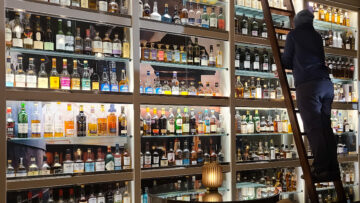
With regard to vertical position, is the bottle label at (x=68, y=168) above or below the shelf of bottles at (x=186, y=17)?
below

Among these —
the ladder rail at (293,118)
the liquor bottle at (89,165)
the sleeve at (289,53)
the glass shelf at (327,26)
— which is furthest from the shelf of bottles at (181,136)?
the glass shelf at (327,26)

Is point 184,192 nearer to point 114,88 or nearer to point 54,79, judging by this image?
point 114,88

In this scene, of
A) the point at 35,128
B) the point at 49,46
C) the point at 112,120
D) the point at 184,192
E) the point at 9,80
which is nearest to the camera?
the point at 184,192

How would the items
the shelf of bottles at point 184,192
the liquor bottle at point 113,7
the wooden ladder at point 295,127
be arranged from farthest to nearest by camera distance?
1. the liquor bottle at point 113,7
2. the wooden ladder at point 295,127
3. the shelf of bottles at point 184,192

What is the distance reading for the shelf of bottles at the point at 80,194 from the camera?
3.63 m

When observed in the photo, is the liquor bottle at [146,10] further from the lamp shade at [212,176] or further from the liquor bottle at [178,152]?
the lamp shade at [212,176]

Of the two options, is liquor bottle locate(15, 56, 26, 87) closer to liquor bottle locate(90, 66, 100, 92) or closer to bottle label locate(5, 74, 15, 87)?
bottle label locate(5, 74, 15, 87)

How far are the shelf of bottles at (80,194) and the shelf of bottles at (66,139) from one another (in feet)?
0.55

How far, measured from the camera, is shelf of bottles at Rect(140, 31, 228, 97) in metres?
4.41

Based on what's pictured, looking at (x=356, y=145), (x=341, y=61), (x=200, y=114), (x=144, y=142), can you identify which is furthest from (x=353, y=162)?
(x=144, y=142)

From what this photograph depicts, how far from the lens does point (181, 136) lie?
4594 mm

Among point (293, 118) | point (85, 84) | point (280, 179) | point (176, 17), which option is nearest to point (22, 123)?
point (85, 84)

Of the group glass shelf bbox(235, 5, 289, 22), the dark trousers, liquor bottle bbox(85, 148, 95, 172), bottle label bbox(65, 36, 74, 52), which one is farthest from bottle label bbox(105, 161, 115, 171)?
glass shelf bbox(235, 5, 289, 22)

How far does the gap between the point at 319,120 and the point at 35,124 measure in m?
2.63
